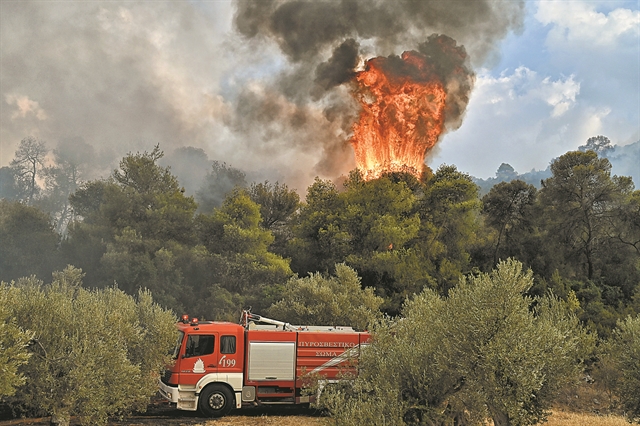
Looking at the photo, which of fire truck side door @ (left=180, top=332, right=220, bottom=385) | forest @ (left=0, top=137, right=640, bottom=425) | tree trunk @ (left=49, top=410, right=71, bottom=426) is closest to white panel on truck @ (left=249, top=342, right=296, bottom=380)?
fire truck side door @ (left=180, top=332, right=220, bottom=385)

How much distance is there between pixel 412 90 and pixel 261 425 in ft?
238


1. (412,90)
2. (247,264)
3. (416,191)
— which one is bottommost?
(247,264)

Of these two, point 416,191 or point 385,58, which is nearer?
point 416,191

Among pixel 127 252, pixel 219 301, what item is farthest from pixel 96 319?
pixel 127 252

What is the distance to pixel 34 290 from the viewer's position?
21.6 meters

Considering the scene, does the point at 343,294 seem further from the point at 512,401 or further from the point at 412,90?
the point at 412,90

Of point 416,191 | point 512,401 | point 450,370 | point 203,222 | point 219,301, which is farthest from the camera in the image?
point 416,191

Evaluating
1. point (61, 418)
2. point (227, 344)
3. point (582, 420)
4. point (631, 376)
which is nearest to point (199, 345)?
point (227, 344)

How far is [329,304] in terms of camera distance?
37.1 meters

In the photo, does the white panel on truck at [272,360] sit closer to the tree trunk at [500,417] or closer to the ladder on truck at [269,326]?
the ladder on truck at [269,326]

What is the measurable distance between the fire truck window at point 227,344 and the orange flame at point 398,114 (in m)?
61.1

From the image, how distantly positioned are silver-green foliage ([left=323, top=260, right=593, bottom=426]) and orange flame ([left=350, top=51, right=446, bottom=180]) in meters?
66.6

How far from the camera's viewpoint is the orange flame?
8600cm

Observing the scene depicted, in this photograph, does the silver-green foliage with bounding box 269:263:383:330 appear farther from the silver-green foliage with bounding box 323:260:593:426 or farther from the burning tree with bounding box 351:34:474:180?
the burning tree with bounding box 351:34:474:180
